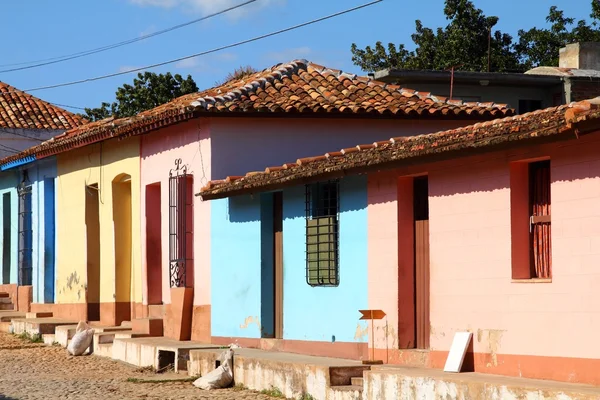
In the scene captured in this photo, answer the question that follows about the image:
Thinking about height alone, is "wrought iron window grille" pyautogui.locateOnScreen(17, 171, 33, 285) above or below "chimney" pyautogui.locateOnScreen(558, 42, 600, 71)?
below

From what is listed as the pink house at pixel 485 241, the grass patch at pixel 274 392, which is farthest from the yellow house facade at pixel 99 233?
the grass patch at pixel 274 392

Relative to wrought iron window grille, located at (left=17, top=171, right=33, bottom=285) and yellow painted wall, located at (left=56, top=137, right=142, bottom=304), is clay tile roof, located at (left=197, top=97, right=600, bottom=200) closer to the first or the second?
yellow painted wall, located at (left=56, top=137, right=142, bottom=304)

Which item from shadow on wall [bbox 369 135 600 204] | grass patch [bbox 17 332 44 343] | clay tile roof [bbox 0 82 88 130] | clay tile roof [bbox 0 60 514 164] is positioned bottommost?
grass patch [bbox 17 332 44 343]

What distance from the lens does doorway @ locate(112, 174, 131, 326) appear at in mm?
22453

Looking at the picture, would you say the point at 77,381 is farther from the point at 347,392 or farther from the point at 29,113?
the point at 29,113

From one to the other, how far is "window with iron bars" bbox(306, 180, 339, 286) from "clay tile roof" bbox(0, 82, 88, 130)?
19.9 metres

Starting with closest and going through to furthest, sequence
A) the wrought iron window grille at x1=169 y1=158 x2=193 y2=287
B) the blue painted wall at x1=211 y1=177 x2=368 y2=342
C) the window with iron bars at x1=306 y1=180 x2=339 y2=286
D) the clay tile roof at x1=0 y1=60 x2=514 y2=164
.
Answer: the blue painted wall at x1=211 y1=177 x2=368 y2=342 < the window with iron bars at x1=306 y1=180 x2=339 y2=286 < the clay tile roof at x1=0 y1=60 x2=514 y2=164 < the wrought iron window grille at x1=169 y1=158 x2=193 y2=287

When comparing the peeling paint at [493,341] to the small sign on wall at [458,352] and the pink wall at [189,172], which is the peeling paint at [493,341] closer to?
the small sign on wall at [458,352]

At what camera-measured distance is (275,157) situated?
738 inches

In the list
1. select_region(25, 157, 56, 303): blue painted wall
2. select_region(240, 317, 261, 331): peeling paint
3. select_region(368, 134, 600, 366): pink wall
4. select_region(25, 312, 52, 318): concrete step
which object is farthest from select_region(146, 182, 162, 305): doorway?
select_region(368, 134, 600, 366): pink wall

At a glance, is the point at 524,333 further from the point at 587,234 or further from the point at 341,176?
the point at 341,176

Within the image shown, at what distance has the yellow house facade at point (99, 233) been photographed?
22009 millimetres

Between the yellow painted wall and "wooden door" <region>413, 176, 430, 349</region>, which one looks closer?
"wooden door" <region>413, 176, 430, 349</region>

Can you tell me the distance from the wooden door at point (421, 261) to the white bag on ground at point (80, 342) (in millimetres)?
7947
